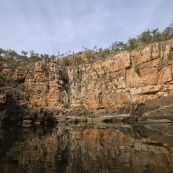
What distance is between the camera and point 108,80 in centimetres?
5128

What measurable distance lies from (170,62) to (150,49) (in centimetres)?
568

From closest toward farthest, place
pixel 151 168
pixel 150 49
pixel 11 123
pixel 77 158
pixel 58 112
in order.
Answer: pixel 151 168 < pixel 77 158 < pixel 11 123 < pixel 150 49 < pixel 58 112

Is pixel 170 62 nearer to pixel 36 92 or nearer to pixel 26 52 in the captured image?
pixel 36 92

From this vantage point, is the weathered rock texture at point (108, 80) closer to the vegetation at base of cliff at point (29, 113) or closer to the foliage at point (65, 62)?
the foliage at point (65, 62)

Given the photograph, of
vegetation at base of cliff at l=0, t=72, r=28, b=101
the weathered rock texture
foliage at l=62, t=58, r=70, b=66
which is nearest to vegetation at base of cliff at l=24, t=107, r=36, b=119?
vegetation at base of cliff at l=0, t=72, r=28, b=101

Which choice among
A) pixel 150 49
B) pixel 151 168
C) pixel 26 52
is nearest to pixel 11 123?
pixel 151 168

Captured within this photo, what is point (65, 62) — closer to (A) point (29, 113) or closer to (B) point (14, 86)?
(B) point (14, 86)

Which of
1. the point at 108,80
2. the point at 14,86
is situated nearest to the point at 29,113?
the point at 14,86

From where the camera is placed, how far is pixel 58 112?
4638 cm

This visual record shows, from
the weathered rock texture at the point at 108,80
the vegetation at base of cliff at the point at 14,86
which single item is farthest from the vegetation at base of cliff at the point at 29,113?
the weathered rock texture at the point at 108,80

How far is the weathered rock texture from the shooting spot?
41.6m

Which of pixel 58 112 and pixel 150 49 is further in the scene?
pixel 58 112

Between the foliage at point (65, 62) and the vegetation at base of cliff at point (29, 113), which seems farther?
the foliage at point (65, 62)

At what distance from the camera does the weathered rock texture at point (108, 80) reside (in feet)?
136
